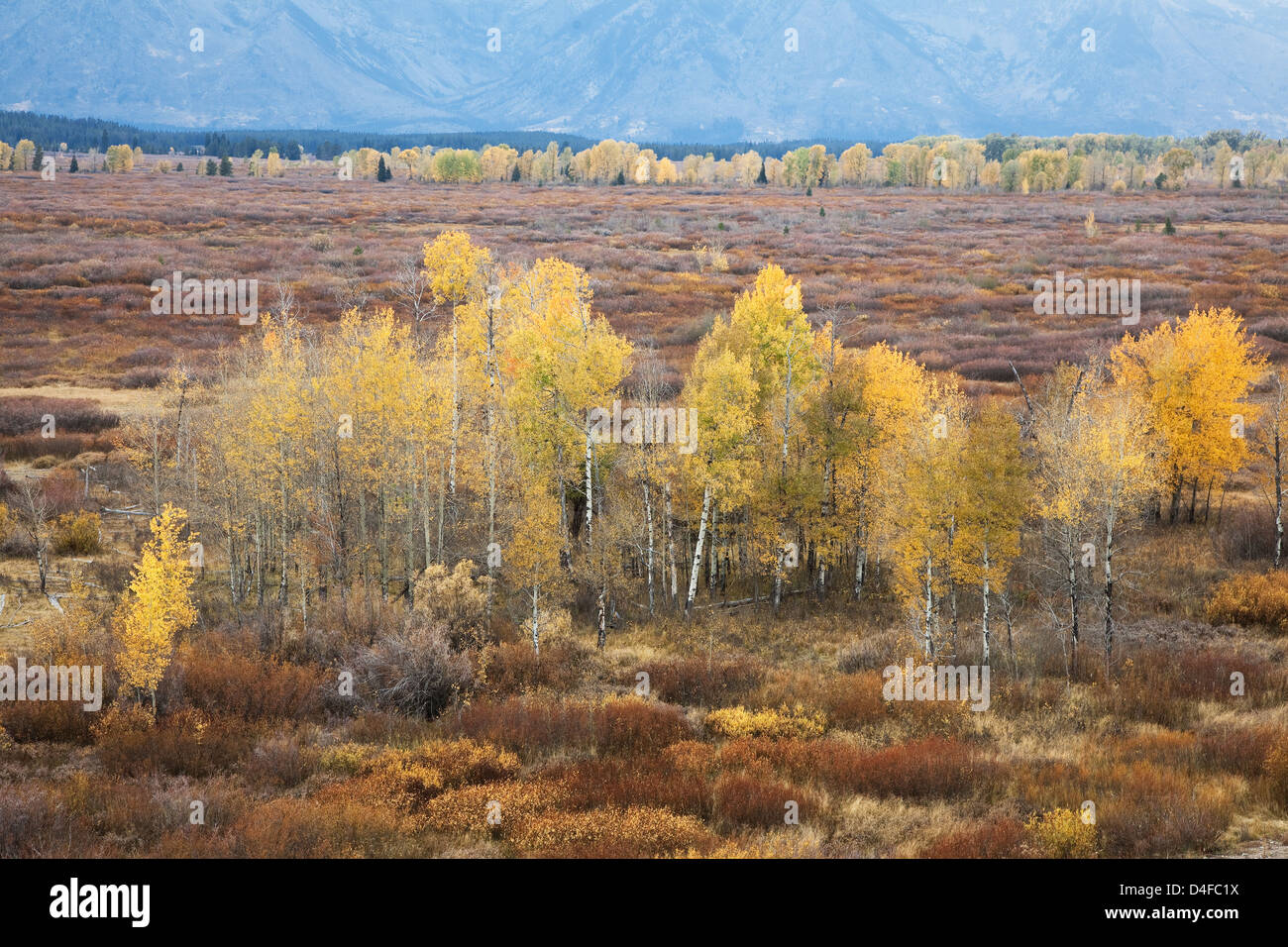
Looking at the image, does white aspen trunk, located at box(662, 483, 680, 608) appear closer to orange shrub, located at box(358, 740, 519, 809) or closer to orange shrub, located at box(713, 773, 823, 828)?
orange shrub, located at box(358, 740, 519, 809)

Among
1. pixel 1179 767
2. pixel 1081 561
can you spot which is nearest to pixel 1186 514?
pixel 1081 561

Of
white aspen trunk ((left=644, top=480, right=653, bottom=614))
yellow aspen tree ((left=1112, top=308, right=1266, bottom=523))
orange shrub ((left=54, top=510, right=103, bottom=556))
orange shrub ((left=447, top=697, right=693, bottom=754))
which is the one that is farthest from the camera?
yellow aspen tree ((left=1112, top=308, right=1266, bottom=523))

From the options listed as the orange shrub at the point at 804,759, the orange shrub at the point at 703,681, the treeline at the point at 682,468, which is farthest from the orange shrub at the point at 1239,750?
the orange shrub at the point at 703,681

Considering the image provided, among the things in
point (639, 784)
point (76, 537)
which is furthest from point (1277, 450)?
point (76, 537)

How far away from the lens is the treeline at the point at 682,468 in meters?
28.7

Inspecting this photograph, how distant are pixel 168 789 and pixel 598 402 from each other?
18143 millimetres

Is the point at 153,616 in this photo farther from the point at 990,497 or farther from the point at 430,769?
the point at 990,497

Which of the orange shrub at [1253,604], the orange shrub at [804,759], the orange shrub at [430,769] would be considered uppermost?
the orange shrub at [1253,604]

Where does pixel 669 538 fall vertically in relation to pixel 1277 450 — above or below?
below

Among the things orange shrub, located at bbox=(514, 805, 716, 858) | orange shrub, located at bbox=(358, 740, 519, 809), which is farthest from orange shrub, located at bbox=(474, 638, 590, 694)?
orange shrub, located at bbox=(514, 805, 716, 858)

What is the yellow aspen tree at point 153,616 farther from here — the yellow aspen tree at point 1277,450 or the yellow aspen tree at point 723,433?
the yellow aspen tree at point 1277,450

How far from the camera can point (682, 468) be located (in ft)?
110

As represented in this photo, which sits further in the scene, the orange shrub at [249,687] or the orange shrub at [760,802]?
the orange shrub at [249,687]

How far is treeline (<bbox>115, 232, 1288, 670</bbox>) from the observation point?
28.7 metres
